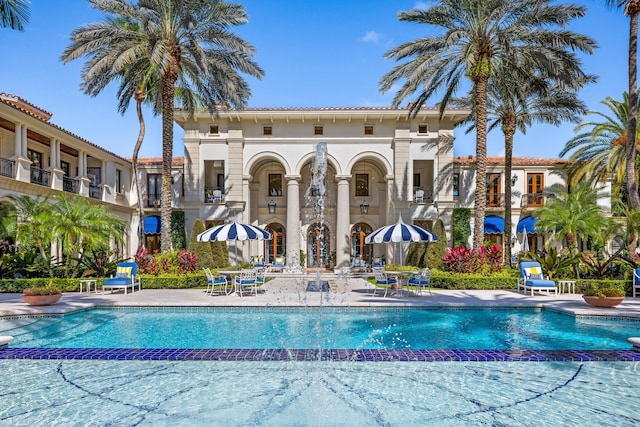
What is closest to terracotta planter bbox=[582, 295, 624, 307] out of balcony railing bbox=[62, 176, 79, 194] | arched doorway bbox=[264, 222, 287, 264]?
arched doorway bbox=[264, 222, 287, 264]

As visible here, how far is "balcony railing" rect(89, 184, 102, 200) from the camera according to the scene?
83.9 feet

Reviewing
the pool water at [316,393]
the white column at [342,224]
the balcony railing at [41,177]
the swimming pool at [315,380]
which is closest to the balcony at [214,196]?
the white column at [342,224]

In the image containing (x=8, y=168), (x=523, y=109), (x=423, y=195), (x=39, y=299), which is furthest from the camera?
(x=423, y=195)

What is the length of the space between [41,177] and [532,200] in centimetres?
3118

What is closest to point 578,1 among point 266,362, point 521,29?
point 521,29

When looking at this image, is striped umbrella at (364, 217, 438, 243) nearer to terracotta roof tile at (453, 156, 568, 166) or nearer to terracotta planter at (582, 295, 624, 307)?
terracotta planter at (582, 295, 624, 307)

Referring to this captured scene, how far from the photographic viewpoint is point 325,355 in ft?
23.5

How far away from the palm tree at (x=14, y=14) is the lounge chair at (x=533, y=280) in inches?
718

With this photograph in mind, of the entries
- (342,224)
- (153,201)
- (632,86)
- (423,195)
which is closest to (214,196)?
(153,201)

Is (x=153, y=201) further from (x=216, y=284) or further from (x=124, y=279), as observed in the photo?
(x=216, y=284)

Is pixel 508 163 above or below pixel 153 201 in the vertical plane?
above

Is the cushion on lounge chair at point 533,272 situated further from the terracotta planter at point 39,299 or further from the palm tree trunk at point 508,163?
the terracotta planter at point 39,299

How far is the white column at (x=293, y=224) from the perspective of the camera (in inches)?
1003

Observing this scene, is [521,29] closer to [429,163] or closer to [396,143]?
[396,143]
